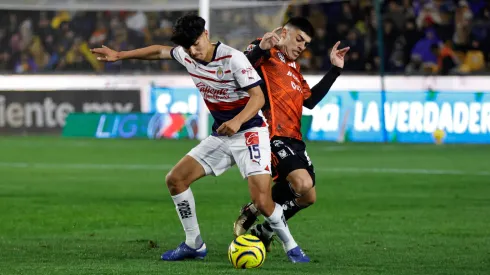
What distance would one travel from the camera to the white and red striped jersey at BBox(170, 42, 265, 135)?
8609 mm

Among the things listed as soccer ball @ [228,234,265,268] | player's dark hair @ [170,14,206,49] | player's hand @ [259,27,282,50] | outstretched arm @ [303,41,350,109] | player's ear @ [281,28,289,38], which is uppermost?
player's dark hair @ [170,14,206,49]

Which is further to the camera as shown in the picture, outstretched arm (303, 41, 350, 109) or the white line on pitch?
the white line on pitch

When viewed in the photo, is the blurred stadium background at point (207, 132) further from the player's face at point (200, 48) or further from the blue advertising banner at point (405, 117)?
the player's face at point (200, 48)

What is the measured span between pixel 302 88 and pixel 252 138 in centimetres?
131

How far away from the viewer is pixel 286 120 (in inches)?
386

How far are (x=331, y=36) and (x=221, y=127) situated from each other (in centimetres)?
2077

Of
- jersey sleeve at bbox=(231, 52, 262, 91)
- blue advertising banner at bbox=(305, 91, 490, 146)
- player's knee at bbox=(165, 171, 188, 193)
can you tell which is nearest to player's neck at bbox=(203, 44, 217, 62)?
jersey sleeve at bbox=(231, 52, 262, 91)

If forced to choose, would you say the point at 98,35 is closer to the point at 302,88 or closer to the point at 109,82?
the point at 109,82

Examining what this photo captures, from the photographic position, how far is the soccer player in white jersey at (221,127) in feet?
28.0

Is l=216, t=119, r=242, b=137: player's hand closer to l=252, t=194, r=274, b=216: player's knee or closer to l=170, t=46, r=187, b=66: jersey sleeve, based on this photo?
l=252, t=194, r=274, b=216: player's knee

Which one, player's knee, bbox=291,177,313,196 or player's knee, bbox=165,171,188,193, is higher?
player's knee, bbox=165,171,188,193

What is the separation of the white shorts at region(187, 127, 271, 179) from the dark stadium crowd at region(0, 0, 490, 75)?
17360 mm

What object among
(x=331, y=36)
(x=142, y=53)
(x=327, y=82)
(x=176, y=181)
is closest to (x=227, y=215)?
(x=327, y=82)

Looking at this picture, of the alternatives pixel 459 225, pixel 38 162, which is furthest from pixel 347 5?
pixel 459 225
